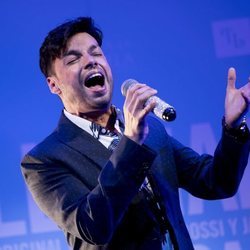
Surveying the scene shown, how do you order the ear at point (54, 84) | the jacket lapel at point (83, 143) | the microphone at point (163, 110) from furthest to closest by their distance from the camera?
the ear at point (54, 84) < the jacket lapel at point (83, 143) < the microphone at point (163, 110)

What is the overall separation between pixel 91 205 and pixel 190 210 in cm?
139

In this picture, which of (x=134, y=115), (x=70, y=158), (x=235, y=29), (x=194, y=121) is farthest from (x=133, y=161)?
(x=235, y=29)

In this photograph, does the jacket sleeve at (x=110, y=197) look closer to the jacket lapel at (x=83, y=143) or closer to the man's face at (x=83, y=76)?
the jacket lapel at (x=83, y=143)

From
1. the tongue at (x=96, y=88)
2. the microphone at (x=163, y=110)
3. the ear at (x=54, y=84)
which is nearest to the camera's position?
the microphone at (x=163, y=110)

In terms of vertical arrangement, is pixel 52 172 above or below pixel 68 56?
below

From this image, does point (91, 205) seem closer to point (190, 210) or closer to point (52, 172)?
point (52, 172)

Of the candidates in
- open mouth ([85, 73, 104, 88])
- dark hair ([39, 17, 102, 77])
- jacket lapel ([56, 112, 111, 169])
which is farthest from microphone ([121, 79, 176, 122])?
dark hair ([39, 17, 102, 77])

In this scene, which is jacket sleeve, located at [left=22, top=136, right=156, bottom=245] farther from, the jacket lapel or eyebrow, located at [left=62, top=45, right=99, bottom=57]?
eyebrow, located at [left=62, top=45, right=99, bottom=57]

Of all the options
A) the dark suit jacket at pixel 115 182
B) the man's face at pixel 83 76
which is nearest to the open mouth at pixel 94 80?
the man's face at pixel 83 76

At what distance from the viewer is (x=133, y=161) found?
102 cm

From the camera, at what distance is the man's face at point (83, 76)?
131 cm

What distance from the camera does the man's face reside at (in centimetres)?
131

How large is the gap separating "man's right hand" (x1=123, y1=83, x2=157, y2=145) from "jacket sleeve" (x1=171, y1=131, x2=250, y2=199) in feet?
Result: 0.98

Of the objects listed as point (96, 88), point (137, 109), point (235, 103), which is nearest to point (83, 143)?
point (96, 88)
